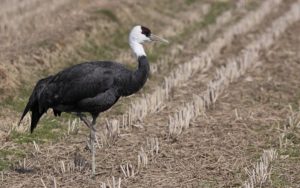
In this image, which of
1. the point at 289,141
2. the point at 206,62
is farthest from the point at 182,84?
the point at 289,141

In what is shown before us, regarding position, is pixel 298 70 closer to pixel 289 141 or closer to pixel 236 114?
pixel 236 114

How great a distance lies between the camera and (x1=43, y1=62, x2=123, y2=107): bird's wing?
7.54m

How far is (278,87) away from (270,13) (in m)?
11.0

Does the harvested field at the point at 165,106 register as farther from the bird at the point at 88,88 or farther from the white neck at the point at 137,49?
the white neck at the point at 137,49

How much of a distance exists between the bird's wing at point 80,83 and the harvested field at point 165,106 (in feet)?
3.00

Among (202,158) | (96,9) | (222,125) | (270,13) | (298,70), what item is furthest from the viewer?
(270,13)

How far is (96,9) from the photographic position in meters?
18.7

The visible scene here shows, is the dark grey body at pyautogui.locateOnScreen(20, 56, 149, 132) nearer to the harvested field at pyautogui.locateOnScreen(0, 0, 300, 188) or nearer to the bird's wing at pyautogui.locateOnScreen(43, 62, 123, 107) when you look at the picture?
the bird's wing at pyautogui.locateOnScreen(43, 62, 123, 107)

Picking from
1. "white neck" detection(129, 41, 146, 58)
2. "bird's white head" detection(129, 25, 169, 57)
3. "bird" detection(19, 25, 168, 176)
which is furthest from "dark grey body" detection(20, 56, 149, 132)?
"bird's white head" detection(129, 25, 169, 57)

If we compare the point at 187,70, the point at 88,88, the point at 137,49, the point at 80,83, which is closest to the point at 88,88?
the point at 88,88

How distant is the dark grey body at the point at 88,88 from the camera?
297 inches

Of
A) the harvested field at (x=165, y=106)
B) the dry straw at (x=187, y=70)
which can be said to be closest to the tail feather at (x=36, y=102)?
the harvested field at (x=165, y=106)

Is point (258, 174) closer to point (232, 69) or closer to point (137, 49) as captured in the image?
point (137, 49)

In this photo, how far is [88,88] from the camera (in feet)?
24.7
